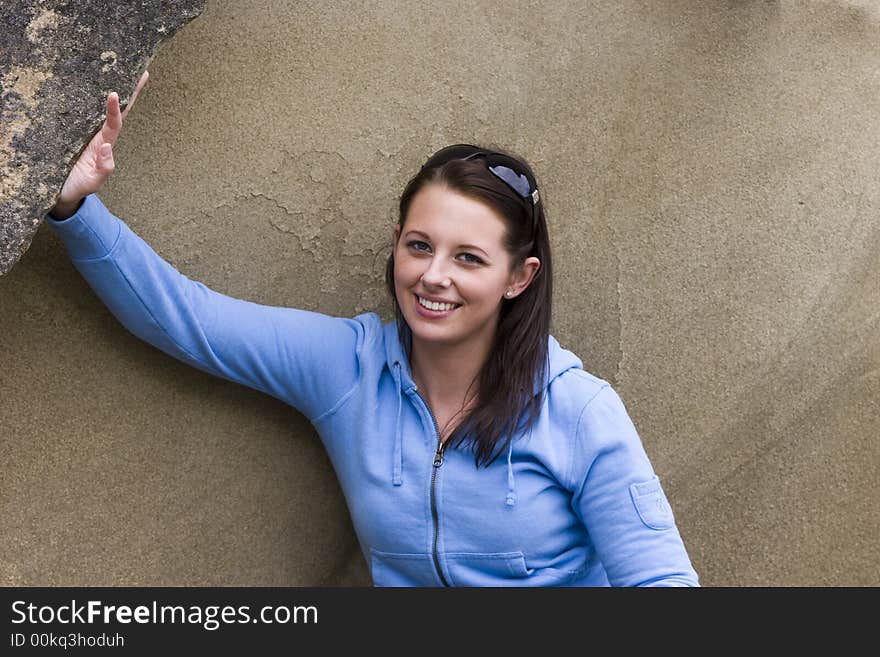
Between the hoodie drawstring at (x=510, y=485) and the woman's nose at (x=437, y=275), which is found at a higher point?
the woman's nose at (x=437, y=275)

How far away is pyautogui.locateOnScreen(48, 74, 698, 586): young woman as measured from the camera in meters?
1.81

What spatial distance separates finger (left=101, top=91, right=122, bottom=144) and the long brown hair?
54 centimetres

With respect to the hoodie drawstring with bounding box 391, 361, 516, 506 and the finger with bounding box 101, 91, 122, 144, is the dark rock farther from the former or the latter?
the hoodie drawstring with bounding box 391, 361, 516, 506

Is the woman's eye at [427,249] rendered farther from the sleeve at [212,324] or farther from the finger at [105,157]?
the finger at [105,157]

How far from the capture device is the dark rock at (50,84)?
1.70 meters

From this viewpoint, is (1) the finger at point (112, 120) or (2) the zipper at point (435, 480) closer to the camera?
(1) the finger at point (112, 120)

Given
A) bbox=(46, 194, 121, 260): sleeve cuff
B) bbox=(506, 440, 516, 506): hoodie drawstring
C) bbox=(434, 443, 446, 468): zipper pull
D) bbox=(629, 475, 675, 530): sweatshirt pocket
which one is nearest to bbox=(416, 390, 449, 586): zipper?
bbox=(434, 443, 446, 468): zipper pull

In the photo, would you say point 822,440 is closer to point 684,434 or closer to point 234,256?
point 684,434

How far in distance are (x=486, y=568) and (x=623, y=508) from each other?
298 millimetres

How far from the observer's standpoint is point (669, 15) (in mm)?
2307

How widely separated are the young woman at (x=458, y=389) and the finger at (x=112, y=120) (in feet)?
0.16

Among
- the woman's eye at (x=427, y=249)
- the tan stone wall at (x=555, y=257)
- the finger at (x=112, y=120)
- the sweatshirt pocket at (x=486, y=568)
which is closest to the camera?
the finger at (x=112, y=120)

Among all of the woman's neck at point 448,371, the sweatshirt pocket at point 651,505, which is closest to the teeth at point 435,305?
the woman's neck at point 448,371

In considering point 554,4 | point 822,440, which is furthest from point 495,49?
point 822,440
